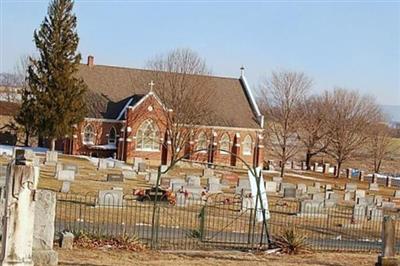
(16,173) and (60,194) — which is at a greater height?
(16,173)

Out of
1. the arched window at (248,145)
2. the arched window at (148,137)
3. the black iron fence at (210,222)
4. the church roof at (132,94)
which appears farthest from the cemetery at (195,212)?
the arched window at (248,145)

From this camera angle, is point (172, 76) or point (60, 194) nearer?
point (60, 194)

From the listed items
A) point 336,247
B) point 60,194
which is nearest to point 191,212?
point 60,194

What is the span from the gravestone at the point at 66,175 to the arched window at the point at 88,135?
25.0 m

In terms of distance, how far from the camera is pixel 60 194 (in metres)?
27.2

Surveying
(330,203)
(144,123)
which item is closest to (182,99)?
(144,123)

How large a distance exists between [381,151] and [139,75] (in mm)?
26795

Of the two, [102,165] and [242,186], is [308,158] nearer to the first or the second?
[102,165]

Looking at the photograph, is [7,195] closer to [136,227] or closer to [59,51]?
[136,227]

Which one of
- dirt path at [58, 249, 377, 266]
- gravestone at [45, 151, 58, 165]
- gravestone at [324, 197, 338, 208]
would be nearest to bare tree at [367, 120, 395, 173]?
gravestone at [45, 151, 58, 165]

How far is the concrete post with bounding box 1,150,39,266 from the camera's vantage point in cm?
898

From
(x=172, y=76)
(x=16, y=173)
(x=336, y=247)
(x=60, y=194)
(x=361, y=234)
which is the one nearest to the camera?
(x=16, y=173)

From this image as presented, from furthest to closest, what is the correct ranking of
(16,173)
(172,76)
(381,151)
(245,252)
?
(381,151), (172,76), (245,252), (16,173)

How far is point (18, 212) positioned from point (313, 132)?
5967cm
